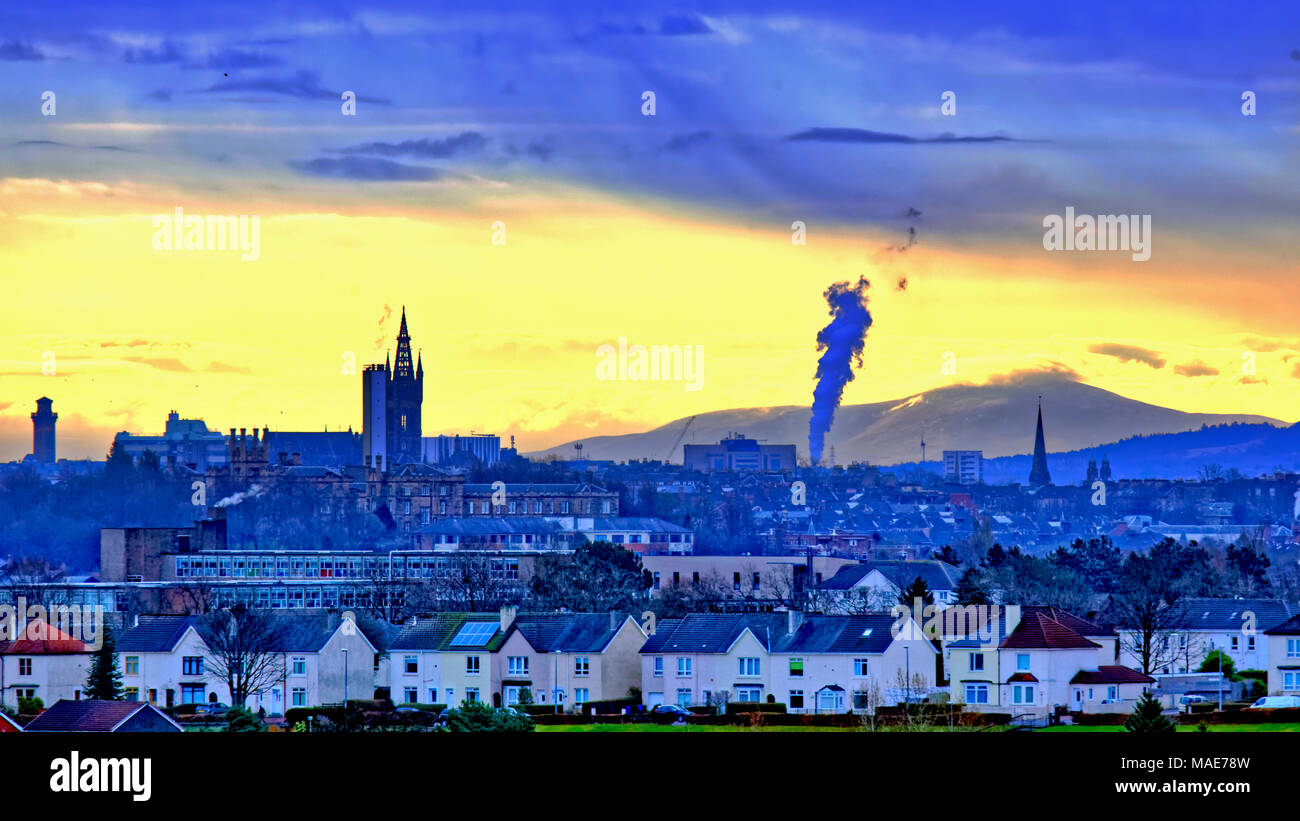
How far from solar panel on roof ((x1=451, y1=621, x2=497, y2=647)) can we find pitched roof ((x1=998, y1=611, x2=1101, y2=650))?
14146 mm

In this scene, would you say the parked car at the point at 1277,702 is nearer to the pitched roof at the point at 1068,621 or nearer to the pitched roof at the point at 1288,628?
the pitched roof at the point at 1288,628

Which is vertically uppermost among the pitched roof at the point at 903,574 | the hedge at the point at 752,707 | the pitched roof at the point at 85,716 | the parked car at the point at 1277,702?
the pitched roof at the point at 903,574

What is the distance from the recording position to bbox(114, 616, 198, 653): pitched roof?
217 ft

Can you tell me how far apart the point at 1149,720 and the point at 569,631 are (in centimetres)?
2081

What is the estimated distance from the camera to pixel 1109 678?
58.4 metres

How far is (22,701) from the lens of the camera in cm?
5922

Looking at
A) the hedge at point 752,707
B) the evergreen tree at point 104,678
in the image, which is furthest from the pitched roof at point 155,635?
the hedge at point 752,707

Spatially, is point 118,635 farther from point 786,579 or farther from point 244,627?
point 786,579

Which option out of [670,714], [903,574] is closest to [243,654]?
[670,714]

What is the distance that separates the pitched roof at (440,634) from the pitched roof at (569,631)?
80cm

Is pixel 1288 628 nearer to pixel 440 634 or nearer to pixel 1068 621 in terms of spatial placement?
pixel 1068 621

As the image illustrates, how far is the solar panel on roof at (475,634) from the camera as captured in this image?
65.6 meters
